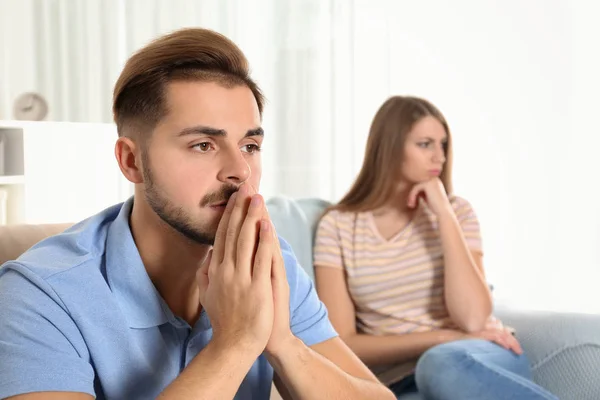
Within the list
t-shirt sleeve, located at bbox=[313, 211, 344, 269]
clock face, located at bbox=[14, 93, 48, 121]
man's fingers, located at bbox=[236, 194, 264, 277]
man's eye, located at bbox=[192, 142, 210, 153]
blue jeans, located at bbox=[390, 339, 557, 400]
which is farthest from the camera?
clock face, located at bbox=[14, 93, 48, 121]

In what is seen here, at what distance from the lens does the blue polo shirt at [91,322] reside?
110 centimetres

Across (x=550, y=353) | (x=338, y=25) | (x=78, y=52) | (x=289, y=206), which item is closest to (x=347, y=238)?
(x=289, y=206)

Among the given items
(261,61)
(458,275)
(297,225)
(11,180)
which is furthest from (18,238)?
(261,61)

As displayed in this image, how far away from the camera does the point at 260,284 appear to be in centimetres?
120

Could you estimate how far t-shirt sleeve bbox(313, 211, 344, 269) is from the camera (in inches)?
89.2

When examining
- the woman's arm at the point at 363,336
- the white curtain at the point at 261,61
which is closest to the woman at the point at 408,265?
the woman's arm at the point at 363,336

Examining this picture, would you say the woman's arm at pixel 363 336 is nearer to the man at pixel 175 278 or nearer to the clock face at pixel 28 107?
the man at pixel 175 278

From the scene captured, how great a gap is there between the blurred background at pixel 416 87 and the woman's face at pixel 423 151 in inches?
57.2

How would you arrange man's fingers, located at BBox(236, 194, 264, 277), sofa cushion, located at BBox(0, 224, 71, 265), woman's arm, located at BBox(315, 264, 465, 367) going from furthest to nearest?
woman's arm, located at BBox(315, 264, 465, 367)
sofa cushion, located at BBox(0, 224, 71, 265)
man's fingers, located at BBox(236, 194, 264, 277)

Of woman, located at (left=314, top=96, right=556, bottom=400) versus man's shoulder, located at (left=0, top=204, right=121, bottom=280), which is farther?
woman, located at (left=314, top=96, right=556, bottom=400)

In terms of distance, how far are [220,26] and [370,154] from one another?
207 cm

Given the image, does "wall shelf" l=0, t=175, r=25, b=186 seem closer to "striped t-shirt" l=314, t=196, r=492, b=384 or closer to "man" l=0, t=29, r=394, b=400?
→ "striped t-shirt" l=314, t=196, r=492, b=384

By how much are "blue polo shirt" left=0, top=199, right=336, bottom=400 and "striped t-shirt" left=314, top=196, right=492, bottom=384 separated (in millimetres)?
881

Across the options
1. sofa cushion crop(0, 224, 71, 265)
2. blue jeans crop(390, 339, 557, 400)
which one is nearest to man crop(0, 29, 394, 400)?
sofa cushion crop(0, 224, 71, 265)
